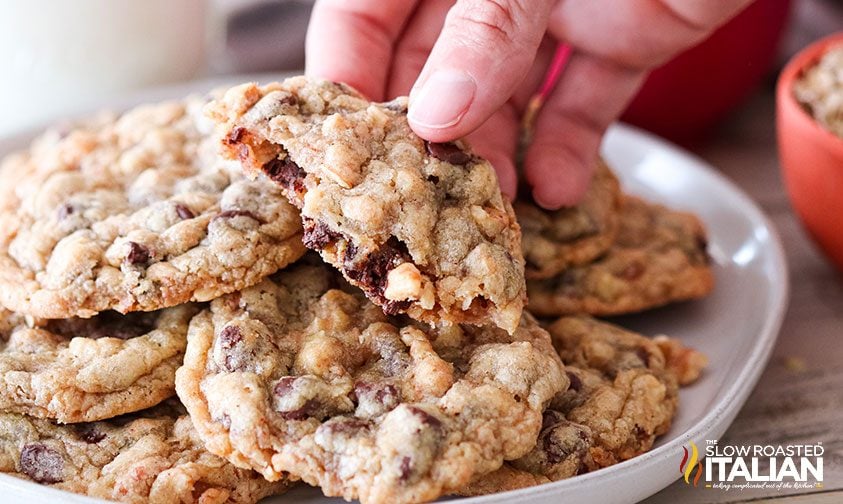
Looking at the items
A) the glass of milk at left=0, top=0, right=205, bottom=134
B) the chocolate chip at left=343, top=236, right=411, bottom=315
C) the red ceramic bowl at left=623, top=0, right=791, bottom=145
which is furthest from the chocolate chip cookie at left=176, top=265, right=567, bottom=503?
the red ceramic bowl at left=623, top=0, right=791, bottom=145

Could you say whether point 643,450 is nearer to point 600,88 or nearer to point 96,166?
point 600,88

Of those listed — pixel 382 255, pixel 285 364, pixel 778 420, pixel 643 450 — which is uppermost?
pixel 382 255

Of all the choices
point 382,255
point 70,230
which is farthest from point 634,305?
point 70,230

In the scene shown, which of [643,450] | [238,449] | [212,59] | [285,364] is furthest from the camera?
[212,59]

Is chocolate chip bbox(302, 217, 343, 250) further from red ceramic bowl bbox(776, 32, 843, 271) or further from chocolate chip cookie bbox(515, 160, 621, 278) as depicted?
red ceramic bowl bbox(776, 32, 843, 271)

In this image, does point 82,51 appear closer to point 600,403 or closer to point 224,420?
point 224,420

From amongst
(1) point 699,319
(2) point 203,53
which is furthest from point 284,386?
(2) point 203,53

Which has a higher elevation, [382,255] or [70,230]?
[382,255]
